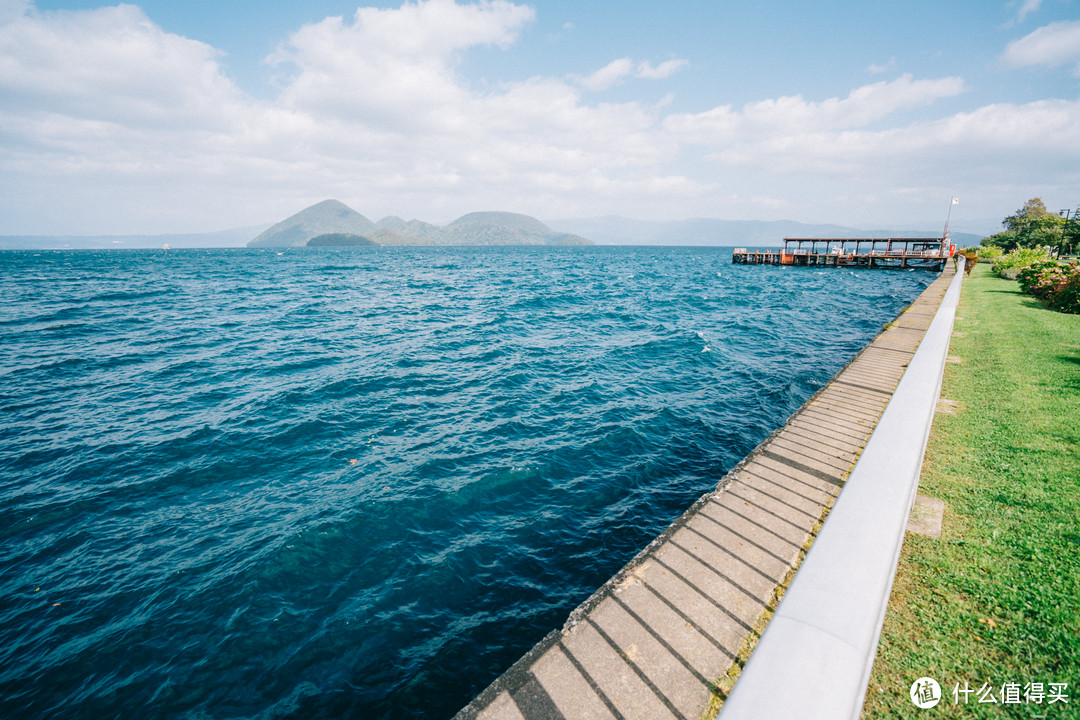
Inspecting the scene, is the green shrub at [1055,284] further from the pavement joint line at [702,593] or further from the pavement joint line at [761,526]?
the pavement joint line at [702,593]

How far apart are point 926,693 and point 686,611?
186cm

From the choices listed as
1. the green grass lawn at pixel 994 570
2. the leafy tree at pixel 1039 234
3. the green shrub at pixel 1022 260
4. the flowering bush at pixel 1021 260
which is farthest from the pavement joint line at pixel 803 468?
the leafy tree at pixel 1039 234

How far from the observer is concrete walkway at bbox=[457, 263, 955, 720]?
11.2ft

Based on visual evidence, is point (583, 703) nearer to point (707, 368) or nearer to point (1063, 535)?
point (1063, 535)

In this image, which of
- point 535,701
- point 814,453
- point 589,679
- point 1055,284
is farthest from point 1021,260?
point 535,701

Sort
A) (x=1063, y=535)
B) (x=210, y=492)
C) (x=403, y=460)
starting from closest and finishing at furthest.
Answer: (x=1063, y=535) < (x=210, y=492) < (x=403, y=460)

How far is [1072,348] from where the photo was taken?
462 inches

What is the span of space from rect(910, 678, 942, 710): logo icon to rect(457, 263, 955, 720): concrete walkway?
3.63 feet

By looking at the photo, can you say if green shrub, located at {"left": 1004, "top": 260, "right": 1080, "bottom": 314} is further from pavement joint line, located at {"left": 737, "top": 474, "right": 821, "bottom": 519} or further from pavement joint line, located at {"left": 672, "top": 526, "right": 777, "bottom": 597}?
pavement joint line, located at {"left": 672, "top": 526, "right": 777, "bottom": 597}

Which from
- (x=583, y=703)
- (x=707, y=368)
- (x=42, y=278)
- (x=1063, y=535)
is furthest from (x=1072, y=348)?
A: (x=42, y=278)

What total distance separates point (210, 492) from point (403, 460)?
3982 mm

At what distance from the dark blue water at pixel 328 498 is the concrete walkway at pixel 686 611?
2068 mm

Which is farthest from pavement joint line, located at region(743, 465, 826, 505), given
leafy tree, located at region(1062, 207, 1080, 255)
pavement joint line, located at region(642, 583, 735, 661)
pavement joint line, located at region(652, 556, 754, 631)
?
leafy tree, located at region(1062, 207, 1080, 255)

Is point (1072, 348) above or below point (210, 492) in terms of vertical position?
above
